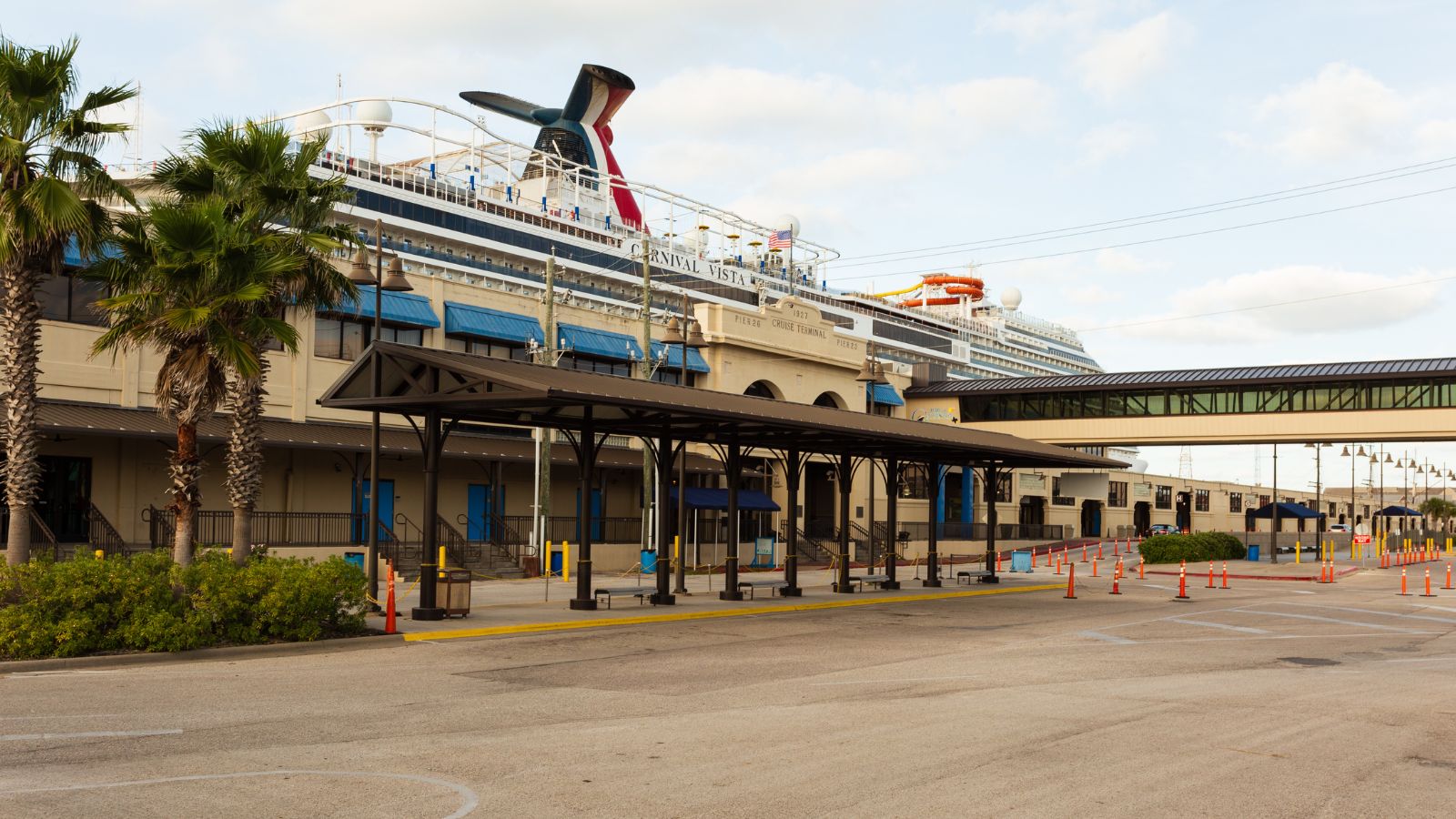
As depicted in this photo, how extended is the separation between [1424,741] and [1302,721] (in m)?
1.24

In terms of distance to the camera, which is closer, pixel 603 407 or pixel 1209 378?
pixel 603 407

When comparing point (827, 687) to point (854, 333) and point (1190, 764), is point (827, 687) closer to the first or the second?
point (1190, 764)

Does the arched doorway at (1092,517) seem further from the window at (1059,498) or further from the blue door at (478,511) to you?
the blue door at (478,511)

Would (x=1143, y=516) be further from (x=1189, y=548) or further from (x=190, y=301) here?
(x=190, y=301)

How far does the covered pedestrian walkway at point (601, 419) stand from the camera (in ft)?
71.4

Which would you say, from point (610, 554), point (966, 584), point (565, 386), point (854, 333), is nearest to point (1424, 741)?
point (565, 386)

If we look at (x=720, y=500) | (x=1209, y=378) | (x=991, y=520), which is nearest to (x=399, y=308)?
(x=720, y=500)

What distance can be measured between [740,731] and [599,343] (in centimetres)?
3563

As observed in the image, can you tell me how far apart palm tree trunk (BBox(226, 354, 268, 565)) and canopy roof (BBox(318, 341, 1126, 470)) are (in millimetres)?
1358

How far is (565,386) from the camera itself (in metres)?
22.2

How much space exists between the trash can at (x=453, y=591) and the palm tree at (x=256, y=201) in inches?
136

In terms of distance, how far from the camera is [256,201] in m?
22.0

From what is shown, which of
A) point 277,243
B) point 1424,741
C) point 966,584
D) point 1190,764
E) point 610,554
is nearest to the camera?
point 1190,764

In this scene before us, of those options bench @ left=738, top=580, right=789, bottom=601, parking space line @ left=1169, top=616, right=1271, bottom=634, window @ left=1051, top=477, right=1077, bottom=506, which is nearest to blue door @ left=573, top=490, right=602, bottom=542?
bench @ left=738, top=580, right=789, bottom=601
